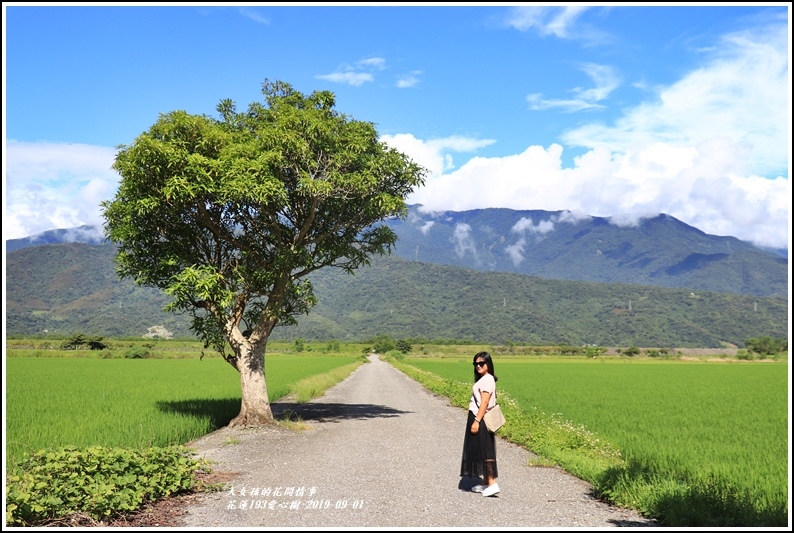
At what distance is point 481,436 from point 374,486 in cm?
198

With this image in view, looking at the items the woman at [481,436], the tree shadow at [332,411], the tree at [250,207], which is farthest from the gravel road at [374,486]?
the tree at [250,207]

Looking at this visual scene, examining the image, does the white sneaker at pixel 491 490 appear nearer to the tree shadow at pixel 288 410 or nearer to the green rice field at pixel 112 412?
the green rice field at pixel 112 412

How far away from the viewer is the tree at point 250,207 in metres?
16.2

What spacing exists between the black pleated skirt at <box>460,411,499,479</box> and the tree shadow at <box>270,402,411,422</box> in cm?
1046

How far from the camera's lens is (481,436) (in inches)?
377

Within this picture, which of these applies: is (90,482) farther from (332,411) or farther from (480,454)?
(332,411)

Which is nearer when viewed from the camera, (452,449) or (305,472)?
(305,472)

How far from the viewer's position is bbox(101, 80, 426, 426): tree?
16172 millimetres

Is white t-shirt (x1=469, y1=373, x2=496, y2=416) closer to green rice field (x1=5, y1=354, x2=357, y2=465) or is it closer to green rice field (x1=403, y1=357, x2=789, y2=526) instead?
green rice field (x1=403, y1=357, x2=789, y2=526)

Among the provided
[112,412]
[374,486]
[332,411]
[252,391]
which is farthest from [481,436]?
[112,412]

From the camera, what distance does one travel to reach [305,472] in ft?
36.4

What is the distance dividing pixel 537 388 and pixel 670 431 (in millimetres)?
18830

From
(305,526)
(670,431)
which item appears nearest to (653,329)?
(670,431)

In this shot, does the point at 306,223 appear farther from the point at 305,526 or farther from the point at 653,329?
the point at 653,329
